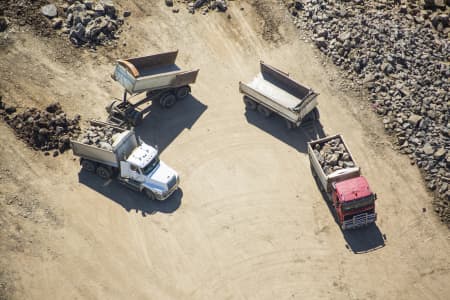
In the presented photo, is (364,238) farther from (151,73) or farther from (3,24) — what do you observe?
(3,24)

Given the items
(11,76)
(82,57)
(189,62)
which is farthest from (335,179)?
(11,76)

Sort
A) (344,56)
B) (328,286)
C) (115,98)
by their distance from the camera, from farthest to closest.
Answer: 1. (344,56)
2. (115,98)
3. (328,286)

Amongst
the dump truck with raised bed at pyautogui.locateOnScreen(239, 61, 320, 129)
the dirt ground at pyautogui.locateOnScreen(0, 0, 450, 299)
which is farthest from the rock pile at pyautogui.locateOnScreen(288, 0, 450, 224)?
the dump truck with raised bed at pyautogui.locateOnScreen(239, 61, 320, 129)

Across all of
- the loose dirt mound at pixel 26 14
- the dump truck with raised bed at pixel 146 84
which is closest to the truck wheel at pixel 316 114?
the dump truck with raised bed at pixel 146 84

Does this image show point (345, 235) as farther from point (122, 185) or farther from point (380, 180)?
point (122, 185)

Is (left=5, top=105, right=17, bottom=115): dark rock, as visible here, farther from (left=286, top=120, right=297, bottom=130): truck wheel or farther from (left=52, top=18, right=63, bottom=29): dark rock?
(left=286, top=120, right=297, bottom=130): truck wheel

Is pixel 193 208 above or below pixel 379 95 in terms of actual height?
below

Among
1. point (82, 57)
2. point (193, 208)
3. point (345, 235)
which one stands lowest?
point (82, 57)
